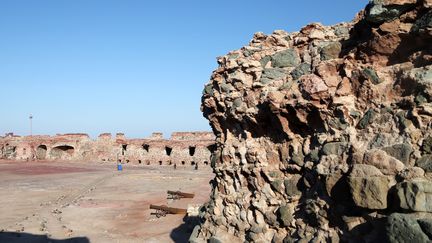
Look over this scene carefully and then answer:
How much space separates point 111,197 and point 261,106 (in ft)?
40.8

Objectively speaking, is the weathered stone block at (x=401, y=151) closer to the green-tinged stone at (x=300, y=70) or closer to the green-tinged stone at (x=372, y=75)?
the green-tinged stone at (x=372, y=75)

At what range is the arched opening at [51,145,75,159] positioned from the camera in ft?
132

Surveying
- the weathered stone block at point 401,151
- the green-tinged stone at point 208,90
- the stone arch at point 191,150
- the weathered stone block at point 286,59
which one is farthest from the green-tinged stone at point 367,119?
the stone arch at point 191,150

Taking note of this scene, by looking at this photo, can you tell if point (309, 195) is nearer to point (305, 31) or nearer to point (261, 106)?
point (261, 106)

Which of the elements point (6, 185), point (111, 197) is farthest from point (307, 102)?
point (6, 185)

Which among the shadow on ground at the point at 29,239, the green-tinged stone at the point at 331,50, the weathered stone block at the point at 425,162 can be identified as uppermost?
the green-tinged stone at the point at 331,50

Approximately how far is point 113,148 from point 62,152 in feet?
20.5

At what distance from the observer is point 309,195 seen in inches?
191

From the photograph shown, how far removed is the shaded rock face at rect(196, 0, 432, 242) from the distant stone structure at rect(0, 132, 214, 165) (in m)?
27.1

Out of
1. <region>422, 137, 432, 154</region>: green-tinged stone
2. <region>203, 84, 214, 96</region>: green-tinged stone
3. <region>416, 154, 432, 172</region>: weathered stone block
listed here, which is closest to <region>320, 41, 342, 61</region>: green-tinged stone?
<region>422, 137, 432, 154</region>: green-tinged stone

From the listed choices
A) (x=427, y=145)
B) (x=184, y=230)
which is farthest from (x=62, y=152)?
(x=427, y=145)

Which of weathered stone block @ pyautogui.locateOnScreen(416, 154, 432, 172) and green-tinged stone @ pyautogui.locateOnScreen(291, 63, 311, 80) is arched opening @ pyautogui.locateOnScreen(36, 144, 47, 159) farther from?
weathered stone block @ pyautogui.locateOnScreen(416, 154, 432, 172)

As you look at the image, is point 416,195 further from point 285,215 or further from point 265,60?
point 265,60

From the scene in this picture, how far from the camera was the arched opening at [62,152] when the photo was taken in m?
40.4
